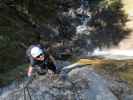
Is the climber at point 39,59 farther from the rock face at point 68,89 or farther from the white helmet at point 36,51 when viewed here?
the rock face at point 68,89

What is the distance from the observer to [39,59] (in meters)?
9.04

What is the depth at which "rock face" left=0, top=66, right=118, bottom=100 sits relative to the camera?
9336 mm

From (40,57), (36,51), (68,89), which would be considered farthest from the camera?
(68,89)

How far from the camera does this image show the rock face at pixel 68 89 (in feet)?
30.6

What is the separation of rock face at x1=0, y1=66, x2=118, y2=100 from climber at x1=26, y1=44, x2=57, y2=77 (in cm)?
74

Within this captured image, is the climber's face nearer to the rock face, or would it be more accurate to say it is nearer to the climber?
the climber

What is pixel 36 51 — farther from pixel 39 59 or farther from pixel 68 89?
pixel 68 89

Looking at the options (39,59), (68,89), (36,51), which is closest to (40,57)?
(39,59)

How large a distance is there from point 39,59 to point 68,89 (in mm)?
1466

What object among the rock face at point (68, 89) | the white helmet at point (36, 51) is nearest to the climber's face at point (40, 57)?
the white helmet at point (36, 51)

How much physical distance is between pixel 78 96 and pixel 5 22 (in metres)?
7.50

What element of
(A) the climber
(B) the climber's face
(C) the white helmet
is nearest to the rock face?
(A) the climber

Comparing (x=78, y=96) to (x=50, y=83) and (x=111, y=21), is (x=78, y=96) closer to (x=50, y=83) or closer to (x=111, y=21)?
(x=50, y=83)

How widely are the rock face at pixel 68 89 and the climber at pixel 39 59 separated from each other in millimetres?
739
